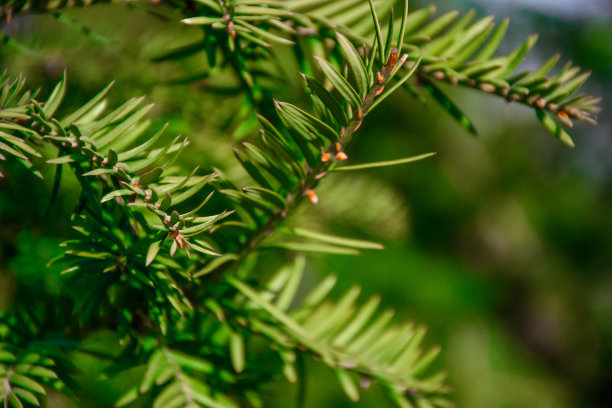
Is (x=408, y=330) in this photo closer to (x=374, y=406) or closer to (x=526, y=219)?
(x=374, y=406)

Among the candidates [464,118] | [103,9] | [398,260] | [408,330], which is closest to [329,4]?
[464,118]

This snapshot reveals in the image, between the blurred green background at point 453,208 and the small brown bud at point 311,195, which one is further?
the blurred green background at point 453,208

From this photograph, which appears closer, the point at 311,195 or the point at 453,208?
the point at 311,195

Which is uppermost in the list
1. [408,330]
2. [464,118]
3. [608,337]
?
[464,118]

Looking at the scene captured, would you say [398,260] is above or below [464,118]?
below

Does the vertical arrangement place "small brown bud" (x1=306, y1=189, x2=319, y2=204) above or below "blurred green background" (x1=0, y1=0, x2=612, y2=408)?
above

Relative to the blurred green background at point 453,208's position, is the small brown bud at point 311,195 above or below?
above

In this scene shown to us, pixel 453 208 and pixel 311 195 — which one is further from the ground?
pixel 311 195

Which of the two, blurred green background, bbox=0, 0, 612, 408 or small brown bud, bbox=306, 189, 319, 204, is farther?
blurred green background, bbox=0, 0, 612, 408
